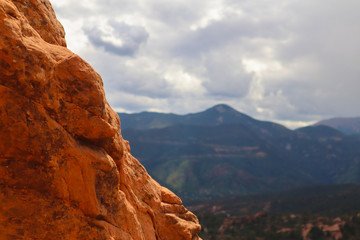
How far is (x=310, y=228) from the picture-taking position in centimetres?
7262

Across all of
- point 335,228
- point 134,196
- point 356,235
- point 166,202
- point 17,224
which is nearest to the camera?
point 17,224

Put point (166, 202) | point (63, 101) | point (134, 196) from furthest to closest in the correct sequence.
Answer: point (166, 202) < point (134, 196) < point (63, 101)

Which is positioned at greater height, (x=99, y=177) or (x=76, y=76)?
(x=76, y=76)

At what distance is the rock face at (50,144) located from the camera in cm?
1013

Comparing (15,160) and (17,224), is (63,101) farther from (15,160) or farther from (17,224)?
(17,224)

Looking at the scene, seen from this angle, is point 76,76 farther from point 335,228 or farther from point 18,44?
point 335,228

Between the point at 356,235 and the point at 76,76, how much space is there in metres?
70.8

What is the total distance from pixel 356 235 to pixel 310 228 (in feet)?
39.1

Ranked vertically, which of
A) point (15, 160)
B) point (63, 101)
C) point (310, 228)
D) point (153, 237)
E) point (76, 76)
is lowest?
point (310, 228)

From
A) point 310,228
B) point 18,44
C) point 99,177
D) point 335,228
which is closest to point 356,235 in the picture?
point 335,228

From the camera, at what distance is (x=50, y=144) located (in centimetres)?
1094

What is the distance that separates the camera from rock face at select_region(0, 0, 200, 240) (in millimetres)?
10133

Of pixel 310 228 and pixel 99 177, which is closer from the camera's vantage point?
pixel 99 177

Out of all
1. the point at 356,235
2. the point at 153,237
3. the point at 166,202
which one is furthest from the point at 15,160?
the point at 356,235
